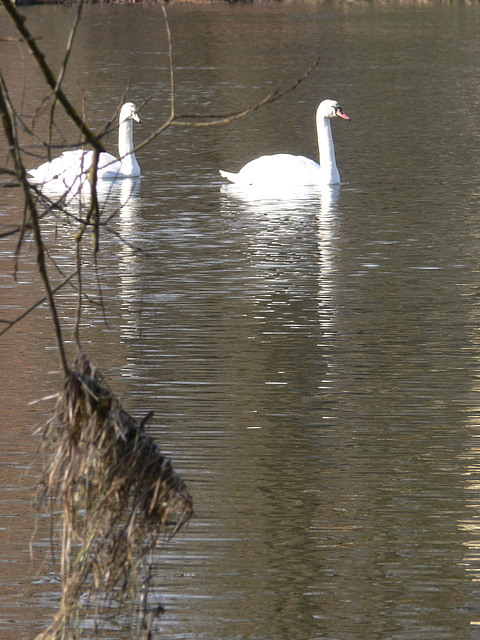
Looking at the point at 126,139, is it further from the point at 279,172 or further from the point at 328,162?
the point at 328,162

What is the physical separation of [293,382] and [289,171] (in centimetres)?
906

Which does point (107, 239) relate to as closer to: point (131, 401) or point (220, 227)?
point (220, 227)

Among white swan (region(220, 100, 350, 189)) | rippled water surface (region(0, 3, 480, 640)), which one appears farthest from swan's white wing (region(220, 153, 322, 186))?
rippled water surface (region(0, 3, 480, 640))

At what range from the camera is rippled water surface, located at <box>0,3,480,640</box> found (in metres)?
4.92

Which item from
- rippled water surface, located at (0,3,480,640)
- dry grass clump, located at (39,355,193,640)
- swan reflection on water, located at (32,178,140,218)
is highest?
dry grass clump, located at (39,355,193,640)

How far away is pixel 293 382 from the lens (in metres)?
7.86

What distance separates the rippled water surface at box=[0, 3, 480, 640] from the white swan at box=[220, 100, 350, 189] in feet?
1.23

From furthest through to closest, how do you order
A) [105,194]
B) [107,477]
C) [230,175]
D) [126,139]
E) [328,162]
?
[126,139], [230,175], [328,162], [105,194], [107,477]

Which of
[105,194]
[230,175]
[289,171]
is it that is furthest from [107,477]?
[230,175]

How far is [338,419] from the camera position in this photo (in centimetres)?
707

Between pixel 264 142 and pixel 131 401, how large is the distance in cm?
1425

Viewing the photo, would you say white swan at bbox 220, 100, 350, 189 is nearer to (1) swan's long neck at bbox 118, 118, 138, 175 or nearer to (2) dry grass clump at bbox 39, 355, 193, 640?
(1) swan's long neck at bbox 118, 118, 138, 175

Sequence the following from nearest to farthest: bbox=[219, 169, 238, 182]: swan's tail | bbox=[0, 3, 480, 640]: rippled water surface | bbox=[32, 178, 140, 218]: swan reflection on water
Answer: bbox=[0, 3, 480, 640]: rippled water surface
bbox=[32, 178, 140, 218]: swan reflection on water
bbox=[219, 169, 238, 182]: swan's tail

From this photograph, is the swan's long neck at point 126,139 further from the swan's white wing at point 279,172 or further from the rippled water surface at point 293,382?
the swan's white wing at point 279,172
